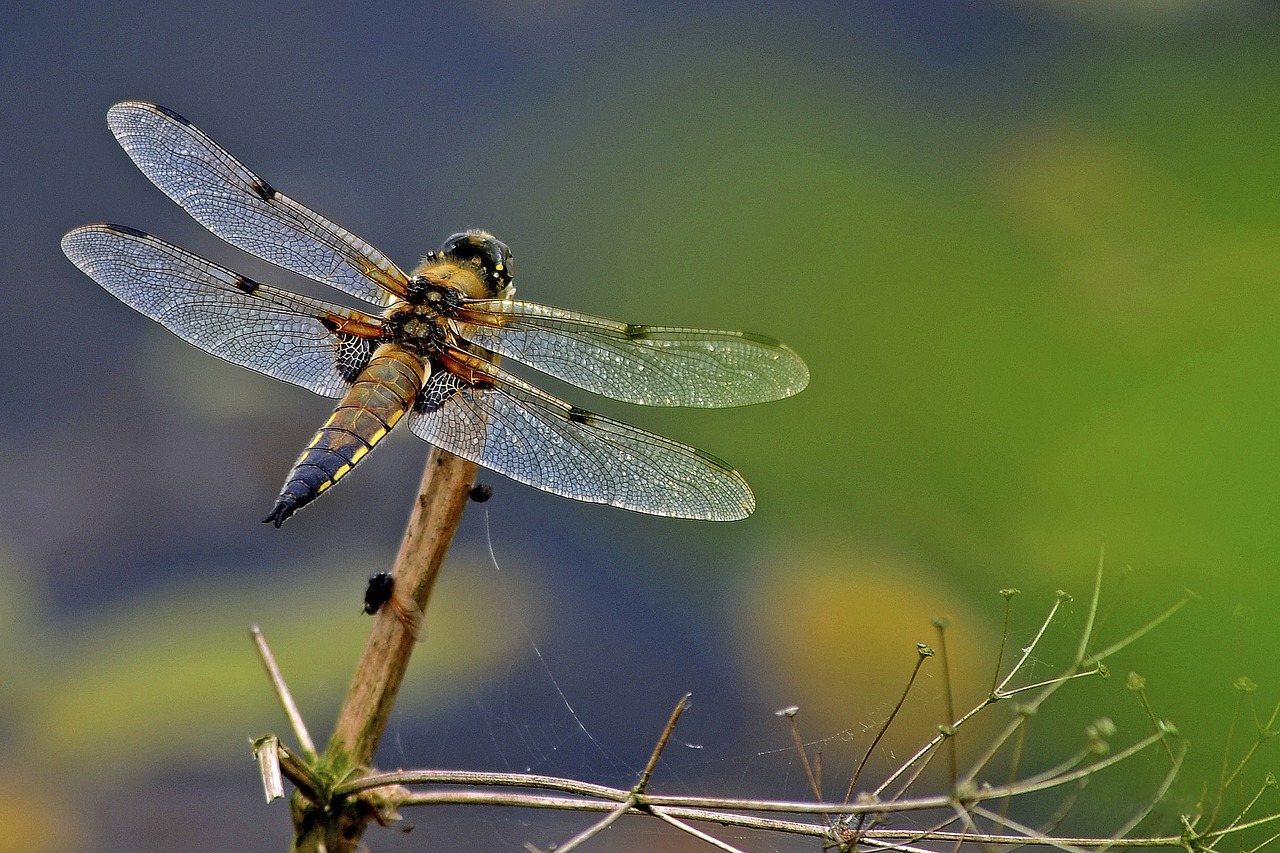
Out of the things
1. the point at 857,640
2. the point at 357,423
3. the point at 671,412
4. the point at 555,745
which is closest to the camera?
the point at 357,423

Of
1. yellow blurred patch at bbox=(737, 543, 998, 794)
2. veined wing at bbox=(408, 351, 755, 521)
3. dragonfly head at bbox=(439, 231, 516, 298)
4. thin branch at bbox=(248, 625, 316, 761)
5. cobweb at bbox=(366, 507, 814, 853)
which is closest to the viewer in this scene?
thin branch at bbox=(248, 625, 316, 761)

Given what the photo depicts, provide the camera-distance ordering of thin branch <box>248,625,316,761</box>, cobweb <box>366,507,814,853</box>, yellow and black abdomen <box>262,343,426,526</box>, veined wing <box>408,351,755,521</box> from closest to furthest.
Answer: thin branch <box>248,625,316,761</box> < yellow and black abdomen <box>262,343,426,526</box> < veined wing <box>408,351,755,521</box> < cobweb <box>366,507,814,853</box>

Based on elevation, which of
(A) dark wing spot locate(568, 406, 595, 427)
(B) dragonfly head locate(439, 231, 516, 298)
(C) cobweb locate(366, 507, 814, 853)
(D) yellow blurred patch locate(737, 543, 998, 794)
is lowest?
(C) cobweb locate(366, 507, 814, 853)

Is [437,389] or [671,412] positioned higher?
[437,389]

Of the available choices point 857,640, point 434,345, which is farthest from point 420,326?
point 857,640

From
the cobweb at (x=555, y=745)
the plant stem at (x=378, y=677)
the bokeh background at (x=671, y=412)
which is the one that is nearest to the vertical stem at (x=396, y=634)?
the plant stem at (x=378, y=677)

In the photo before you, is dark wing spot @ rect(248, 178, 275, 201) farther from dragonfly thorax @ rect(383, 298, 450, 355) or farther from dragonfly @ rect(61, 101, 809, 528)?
dragonfly thorax @ rect(383, 298, 450, 355)

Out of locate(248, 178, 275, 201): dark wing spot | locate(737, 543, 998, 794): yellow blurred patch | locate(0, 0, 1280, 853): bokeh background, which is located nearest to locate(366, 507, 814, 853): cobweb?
locate(0, 0, 1280, 853): bokeh background

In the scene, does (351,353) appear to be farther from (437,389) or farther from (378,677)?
(378,677)
